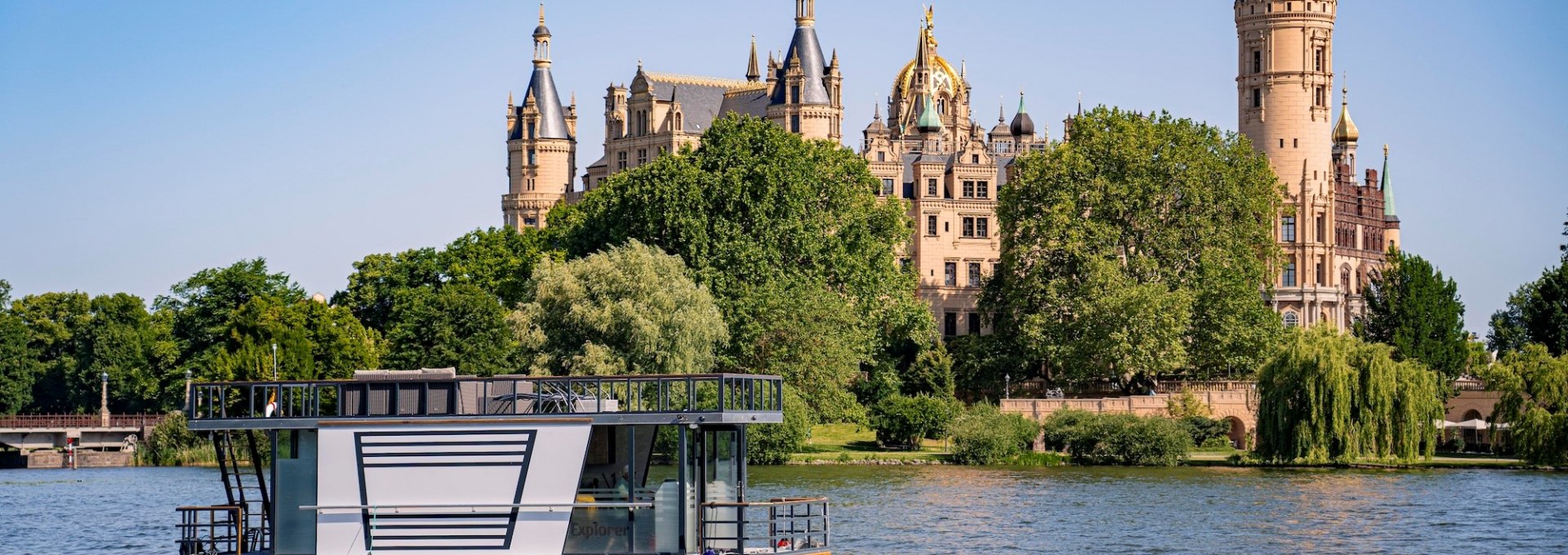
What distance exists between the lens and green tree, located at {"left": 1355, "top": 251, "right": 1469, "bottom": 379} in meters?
91.8

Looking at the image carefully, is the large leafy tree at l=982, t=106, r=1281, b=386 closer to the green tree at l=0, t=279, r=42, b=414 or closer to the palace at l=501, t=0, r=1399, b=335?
the palace at l=501, t=0, r=1399, b=335

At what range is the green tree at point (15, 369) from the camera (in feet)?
316

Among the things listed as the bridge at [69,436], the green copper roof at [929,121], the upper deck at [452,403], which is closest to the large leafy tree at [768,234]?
the bridge at [69,436]

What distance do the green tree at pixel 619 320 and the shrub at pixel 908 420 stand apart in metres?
12.7

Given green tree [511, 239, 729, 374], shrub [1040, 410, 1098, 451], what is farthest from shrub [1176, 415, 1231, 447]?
green tree [511, 239, 729, 374]

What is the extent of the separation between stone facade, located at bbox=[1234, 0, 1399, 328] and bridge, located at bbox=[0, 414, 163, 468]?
168 ft

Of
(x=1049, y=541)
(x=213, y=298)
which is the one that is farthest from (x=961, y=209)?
(x=1049, y=541)

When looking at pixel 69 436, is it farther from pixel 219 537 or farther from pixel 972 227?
pixel 219 537

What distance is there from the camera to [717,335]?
2507 inches

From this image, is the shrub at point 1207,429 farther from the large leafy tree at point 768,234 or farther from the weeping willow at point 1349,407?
the large leafy tree at point 768,234

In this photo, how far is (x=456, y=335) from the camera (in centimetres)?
7394

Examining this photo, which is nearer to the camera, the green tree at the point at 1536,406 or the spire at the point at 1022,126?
the green tree at the point at 1536,406

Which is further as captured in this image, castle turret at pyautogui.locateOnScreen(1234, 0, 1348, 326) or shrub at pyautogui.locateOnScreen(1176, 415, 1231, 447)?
castle turret at pyautogui.locateOnScreen(1234, 0, 1348, 326)

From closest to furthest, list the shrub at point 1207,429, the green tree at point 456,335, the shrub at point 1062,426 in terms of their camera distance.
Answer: the shrub at point 1062,426
the green tree at point 456,335
the shrub at point 1207,429
